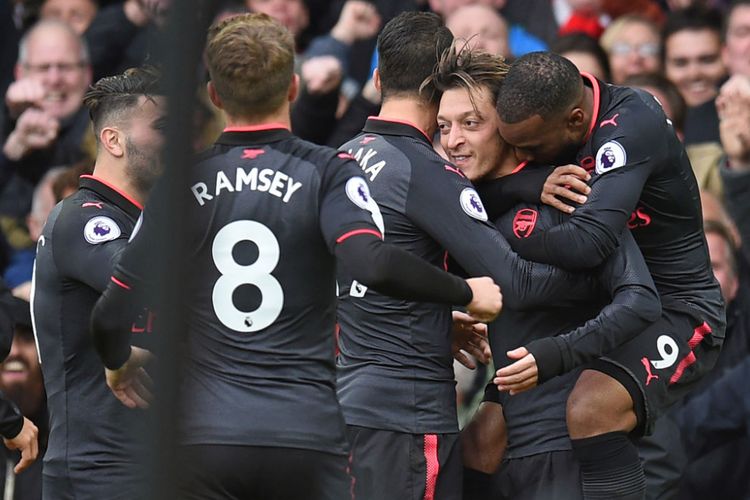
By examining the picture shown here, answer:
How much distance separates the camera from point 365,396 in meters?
4.28

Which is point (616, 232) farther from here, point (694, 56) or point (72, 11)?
point (72, 11)

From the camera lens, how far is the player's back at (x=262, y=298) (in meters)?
3.72

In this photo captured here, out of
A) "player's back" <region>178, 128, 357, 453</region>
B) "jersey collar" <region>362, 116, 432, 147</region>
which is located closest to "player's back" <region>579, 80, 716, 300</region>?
"jersey collar" <region>362, 116, 432, 147</region>

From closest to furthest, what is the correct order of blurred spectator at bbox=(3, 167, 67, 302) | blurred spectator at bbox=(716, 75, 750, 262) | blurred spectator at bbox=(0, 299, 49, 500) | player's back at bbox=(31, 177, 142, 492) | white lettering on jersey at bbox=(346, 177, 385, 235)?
white lettering on jersey at bbox=(346, 177, 385, 235)
player's back at bbox=(31, 177, 142, 492)
blurred spectator at bbox=(0, 299, 49, 500)
blurred spectator at bbox=(716, 75, 750, 262)
blurred spectator at bbox=(3, 167, 67, 302)

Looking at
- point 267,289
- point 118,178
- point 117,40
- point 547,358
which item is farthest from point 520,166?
point 117,40

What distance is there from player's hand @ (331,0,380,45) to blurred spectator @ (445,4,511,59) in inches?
21.7

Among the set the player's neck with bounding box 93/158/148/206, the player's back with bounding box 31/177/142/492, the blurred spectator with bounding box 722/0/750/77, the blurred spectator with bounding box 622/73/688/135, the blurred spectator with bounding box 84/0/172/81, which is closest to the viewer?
the player's back with bounding box 31/177/142/492

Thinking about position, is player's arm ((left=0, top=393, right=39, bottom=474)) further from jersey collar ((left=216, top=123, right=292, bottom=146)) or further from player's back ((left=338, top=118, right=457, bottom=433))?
jersey collar ((left=216, top=123, right=292, bottom=146))

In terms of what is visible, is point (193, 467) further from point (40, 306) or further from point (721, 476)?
point (721, 476)

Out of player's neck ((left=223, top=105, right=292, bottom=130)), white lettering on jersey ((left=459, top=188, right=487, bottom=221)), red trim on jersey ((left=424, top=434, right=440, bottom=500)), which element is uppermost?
player's neck ((left=223, top=105, right=292, bottom=130))

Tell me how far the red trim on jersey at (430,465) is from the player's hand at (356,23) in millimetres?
3841

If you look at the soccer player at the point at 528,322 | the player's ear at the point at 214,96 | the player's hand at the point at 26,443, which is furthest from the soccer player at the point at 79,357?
the soccer player at the point at 528,322

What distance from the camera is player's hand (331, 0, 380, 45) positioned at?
770 centimetres

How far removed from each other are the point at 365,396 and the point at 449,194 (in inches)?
25.8
